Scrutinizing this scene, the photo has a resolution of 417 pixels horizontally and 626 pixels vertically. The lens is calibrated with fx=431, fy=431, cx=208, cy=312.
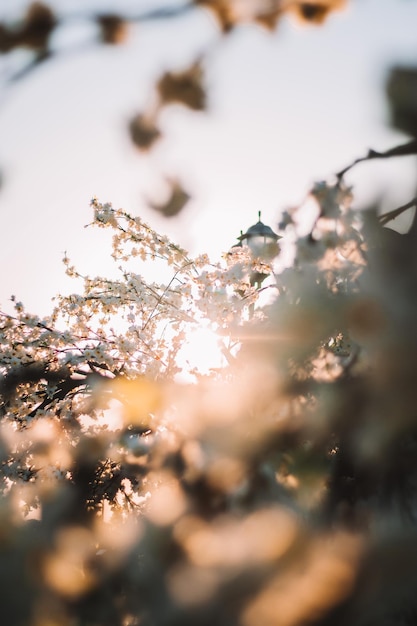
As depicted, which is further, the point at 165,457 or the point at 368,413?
the point at 165,457

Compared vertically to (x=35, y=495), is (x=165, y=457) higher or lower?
lower

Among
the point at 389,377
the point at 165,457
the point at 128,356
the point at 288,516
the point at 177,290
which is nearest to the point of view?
the point at 288,516

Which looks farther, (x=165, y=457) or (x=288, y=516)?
(x=165, y=457)

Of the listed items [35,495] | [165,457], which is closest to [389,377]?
[165,457]

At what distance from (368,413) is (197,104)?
1.10 metres

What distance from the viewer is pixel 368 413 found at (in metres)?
1.27

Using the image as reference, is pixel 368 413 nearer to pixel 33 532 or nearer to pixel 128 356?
pixel 33 532

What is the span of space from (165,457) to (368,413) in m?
0.64

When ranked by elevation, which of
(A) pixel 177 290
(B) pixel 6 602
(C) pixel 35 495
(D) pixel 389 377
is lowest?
(B) pixel 6 602

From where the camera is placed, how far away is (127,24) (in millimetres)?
1143

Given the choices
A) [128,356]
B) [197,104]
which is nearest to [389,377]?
[197,104]

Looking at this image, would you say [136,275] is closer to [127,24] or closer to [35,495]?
[35,495]

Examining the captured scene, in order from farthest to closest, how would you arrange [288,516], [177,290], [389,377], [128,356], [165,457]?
[177,290] → [128,356] → [165,457] → [389,377] → [288,516]

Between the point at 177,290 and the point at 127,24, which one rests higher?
the point at 177,290
